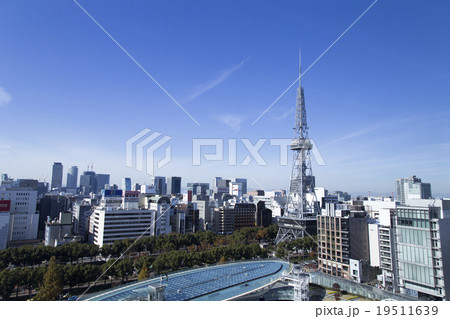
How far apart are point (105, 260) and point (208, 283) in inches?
434

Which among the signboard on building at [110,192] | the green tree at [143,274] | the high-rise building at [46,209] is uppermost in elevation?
the signboard on building at [110,192]

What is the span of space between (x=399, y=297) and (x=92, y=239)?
731 inches

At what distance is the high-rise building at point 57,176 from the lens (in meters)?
48.7

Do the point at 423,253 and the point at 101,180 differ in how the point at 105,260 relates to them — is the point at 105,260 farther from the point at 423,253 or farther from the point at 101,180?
the point at 101,180

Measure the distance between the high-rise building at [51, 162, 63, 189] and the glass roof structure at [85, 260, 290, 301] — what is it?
1962 inches

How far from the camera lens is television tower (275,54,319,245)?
2177 cm

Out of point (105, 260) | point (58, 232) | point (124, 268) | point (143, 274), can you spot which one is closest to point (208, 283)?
point (143, 274)

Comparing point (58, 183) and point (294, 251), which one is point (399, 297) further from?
point (58, 183)

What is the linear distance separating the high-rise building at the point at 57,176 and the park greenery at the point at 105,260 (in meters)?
39.4

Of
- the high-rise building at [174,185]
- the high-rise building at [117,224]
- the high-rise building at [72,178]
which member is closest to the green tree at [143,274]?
the high-rise building at [117,224]

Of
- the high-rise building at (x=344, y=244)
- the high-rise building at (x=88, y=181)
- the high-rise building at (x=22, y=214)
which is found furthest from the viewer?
the high-rise building at (x=88, y=181)

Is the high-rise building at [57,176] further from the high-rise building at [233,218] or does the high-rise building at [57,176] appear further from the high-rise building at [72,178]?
the high-rise building at [233,218]

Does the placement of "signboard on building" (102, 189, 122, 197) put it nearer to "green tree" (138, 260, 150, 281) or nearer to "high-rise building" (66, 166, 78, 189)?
"green tree" (138, 260, 150, 281)
